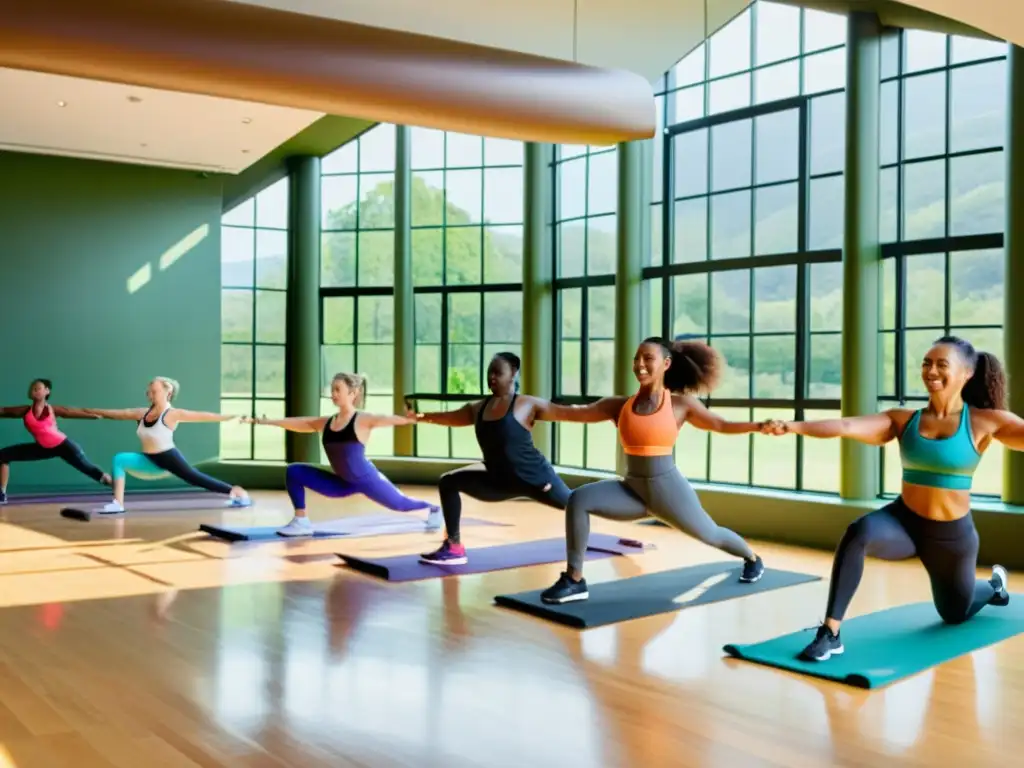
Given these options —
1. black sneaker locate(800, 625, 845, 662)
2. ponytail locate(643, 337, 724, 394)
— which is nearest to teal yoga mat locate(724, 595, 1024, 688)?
black sneaker locate(800, 625, 845, 662)

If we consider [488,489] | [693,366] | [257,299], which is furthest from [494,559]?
[257,299]

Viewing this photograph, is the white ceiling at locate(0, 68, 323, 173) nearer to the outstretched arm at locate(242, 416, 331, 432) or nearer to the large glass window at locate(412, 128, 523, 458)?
the large glass window at locate(412, 128, 523, 458)

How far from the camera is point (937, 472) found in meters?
3.67

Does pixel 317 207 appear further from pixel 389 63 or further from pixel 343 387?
pixel 389 63

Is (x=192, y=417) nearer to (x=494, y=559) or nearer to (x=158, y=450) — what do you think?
(x=158, y=450)

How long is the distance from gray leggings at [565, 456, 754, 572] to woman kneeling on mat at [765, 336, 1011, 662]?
954 mm

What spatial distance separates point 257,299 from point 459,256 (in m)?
2.19

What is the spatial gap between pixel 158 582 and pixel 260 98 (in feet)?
8.27

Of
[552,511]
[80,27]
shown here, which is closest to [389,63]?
[80,27]

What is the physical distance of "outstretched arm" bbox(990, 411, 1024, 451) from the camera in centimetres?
362

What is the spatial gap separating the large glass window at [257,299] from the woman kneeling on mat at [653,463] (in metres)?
6.38

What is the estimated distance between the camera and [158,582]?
16.7 feet

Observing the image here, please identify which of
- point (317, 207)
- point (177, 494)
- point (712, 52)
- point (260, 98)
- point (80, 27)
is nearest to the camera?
point (80, 27)

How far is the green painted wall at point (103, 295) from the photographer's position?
29.7ft
